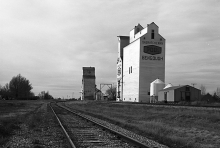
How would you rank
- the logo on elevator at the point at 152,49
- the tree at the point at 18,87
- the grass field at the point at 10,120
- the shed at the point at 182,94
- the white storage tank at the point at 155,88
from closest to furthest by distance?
the grass field at the point at 10,120
the shed at the point at 182,94
the white storage tank at the point at 155,88
the logo on elevator at the point at 152,49
the tree at the point at 18,87

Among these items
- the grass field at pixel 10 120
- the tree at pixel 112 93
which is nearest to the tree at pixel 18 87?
the tree at pixel 112 93

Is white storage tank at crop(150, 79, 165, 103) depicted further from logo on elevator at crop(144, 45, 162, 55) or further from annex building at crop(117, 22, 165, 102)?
logo on elevator at crop(144, 45, 162, 55)

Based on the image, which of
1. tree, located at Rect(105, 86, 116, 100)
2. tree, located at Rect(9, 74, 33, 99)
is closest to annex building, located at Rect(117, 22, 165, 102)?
tree, located at Rect(105, 86, 116, 100)

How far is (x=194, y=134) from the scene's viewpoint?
1301 centimetres

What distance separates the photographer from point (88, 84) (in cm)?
12306

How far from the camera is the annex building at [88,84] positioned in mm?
122369

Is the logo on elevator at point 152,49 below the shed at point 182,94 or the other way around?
the other way around

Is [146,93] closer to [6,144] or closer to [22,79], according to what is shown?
[6,144]

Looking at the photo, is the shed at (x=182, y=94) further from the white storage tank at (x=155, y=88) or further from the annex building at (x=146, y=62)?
the annex building at (x=146, y=62)

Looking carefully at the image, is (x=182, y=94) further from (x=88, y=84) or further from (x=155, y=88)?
(x=88, y=84)

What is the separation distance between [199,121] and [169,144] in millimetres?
7218

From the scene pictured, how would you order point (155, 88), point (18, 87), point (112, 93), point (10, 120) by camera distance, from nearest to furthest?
point (10, 120), point (155, 88), point (18, 87), point (112, 93)

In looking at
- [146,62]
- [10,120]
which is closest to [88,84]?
[146,62]

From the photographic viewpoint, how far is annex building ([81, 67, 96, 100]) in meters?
122
